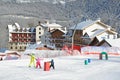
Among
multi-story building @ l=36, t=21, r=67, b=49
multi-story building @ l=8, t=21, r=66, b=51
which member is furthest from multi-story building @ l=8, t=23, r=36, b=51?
multi-story building @ l=36, t=21, r=67, b=49

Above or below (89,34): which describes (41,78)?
below

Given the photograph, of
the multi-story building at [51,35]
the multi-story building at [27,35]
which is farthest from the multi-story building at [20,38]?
the multi-story building at [51,35]

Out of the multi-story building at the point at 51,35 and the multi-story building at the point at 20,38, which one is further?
the multi-story building at the point at 20,38

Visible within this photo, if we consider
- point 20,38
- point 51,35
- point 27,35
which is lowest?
point 20,38

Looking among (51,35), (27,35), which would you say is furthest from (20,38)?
(51,35)

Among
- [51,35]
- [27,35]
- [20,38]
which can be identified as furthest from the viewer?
[27,35]

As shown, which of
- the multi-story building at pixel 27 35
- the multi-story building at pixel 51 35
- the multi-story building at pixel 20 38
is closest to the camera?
the multi-story building at pixel 51 35

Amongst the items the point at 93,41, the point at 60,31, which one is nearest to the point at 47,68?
the point at 93,41

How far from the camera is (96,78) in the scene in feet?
69.1

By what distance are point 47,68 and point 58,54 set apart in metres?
16.7

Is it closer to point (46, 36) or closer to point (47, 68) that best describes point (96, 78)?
point (47, 68)

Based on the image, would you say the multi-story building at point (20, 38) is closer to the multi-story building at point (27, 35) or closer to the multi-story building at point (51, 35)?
the multi-story building at point (27, 35)

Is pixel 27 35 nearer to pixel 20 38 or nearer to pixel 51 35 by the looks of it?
pixel 20 38

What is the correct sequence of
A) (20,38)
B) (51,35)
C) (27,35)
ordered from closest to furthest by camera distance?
(51,35) → (20,38) → (27,35)
